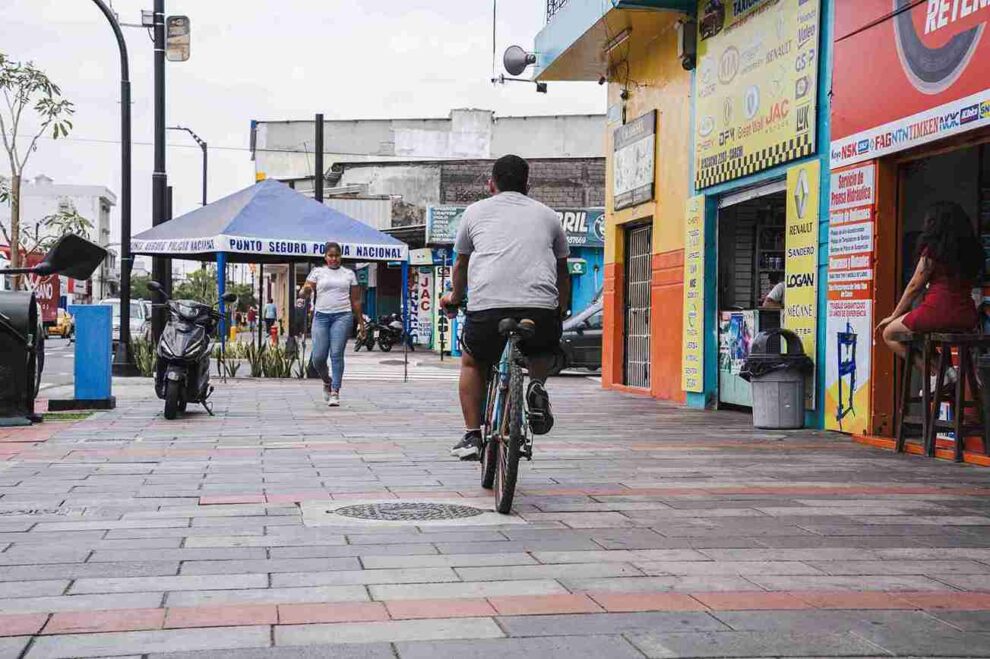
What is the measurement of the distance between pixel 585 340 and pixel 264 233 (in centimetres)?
849

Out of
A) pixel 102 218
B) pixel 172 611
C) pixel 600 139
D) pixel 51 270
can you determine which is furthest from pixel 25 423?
pixel 102 218

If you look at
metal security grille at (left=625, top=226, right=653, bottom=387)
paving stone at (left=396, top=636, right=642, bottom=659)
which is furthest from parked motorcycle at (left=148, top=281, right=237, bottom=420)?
paving stone at (left=396, top=636, right=642, bottom=659)

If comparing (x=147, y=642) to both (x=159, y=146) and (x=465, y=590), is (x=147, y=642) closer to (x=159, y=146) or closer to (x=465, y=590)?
(x=465, y=590)

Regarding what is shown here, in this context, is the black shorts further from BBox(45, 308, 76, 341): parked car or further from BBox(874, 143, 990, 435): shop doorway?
BBox(45, 308, 76, 341): parked car

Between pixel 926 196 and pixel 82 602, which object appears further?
pixel 926 196

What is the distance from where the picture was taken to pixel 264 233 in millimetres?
18141

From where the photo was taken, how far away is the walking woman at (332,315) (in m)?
13.5

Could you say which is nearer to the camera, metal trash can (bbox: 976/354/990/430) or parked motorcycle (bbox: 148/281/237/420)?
metal trash can (bbox: 976/354/990/430)

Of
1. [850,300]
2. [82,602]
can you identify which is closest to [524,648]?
[82,602]

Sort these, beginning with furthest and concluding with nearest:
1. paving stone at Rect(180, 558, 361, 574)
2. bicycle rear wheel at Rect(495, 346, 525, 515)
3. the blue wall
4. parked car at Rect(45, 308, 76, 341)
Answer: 1. parked car at Rect(45, 308, 76, 341)
2. the blue wall
3. bicycle rear wheel at Rect(495, 346, 525, 515)
4. paving stone at Rect(180, 558, 361, 574)

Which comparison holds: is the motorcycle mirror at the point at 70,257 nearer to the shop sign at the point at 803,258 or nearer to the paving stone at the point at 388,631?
the paving stone at the point at 388,631

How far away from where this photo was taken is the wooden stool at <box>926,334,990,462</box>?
852 centimetres

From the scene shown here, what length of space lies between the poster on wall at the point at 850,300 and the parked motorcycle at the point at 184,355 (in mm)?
5850

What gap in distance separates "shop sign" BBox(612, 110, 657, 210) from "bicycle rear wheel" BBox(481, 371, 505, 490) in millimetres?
9804
